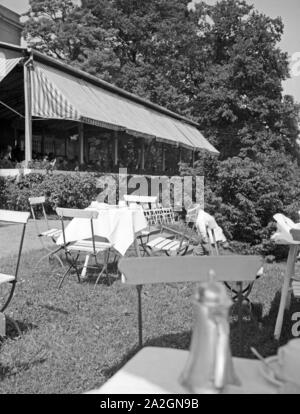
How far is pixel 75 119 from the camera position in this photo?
1366 centimetres

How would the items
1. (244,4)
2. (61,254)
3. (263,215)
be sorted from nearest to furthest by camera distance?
(61,254) < (263,215) < (244,4)

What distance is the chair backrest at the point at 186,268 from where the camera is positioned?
77.1 inches

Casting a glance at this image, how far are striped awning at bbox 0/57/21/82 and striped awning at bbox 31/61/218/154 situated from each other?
0.71 metres

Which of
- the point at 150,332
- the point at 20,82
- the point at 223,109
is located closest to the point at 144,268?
the point at 150,332

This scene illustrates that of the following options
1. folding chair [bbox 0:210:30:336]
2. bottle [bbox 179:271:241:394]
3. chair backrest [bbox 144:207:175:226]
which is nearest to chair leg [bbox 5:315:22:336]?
folding chair [bbox 0:210:30:336]

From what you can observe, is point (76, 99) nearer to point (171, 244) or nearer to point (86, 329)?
point (171, 244)

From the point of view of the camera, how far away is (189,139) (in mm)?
24750

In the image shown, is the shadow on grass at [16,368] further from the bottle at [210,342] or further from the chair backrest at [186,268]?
the bottle at [210,342]

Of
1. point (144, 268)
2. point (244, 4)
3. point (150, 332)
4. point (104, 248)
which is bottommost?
point (150, 332)

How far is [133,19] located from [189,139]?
1241cm

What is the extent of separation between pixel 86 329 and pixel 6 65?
38.3 ft

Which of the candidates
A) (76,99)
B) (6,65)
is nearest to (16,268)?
(6,65)
